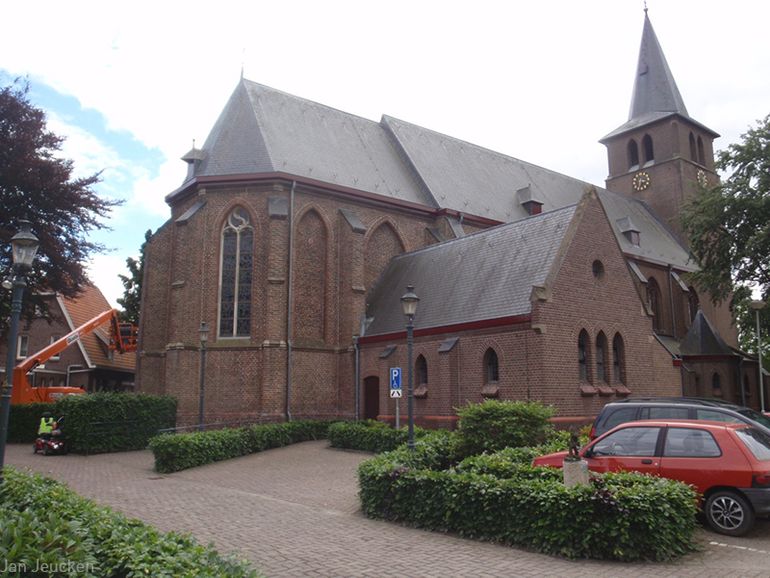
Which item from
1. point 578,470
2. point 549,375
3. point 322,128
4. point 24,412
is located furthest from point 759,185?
point 24,412

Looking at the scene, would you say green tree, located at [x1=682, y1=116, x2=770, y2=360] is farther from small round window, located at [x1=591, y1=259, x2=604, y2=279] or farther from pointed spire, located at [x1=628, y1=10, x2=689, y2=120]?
pointed spire, located at [x1=628, y1=10, x2=689, y2=120]

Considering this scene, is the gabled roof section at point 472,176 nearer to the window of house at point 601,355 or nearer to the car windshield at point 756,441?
the window of house at point 601,355

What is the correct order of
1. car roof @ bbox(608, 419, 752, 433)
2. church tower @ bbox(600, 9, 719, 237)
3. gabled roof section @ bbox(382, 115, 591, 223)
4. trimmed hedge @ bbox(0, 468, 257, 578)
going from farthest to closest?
church tower @ bbox(600, 9, 719, 237)
gabled roof section @ bbox(382, 115, 591, 223)
car roof @ bbox(608, 419, 752, 433)
trimmed hedge @ bbox(0, 468, 257, 578)

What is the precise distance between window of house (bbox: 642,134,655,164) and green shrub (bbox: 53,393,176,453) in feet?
112

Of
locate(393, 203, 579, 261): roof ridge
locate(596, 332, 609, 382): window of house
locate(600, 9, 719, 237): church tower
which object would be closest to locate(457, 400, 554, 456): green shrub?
locate(596, 332, 609, 382): window of house

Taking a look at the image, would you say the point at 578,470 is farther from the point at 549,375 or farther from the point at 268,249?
the point at 268,249

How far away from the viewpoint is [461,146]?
35750mm

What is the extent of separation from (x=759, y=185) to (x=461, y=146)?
1558cm

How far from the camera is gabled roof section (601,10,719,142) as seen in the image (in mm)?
41281

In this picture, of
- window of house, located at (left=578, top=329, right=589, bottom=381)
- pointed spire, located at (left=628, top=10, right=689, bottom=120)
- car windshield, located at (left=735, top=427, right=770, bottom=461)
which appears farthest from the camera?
pointed spire, located at (left=628, top=10, right=689, bottom=120)

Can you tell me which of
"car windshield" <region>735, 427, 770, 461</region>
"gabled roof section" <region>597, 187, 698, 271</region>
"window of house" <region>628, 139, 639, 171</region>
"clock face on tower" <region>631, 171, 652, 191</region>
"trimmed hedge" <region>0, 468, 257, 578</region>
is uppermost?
"window of house" <region>628, 139, 639, 171</region>

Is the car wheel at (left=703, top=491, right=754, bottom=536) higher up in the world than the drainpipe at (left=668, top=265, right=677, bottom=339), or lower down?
lower down

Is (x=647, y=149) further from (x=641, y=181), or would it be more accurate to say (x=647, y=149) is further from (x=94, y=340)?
(x=94, y=340)

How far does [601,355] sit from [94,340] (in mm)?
29009
